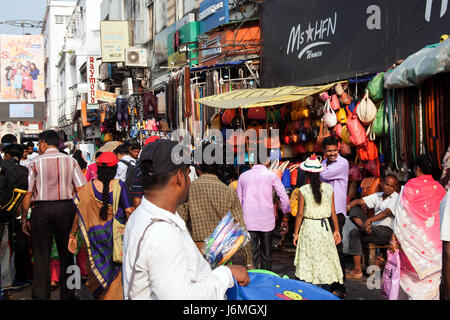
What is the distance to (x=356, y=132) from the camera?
757cm

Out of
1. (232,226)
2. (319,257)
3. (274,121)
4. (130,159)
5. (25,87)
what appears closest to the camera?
(232,226)

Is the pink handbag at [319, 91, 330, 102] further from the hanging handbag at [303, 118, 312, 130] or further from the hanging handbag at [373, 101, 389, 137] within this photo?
the hanging handbag at [373, 101, 389, 137]

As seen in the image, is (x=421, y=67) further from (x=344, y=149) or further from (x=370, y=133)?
(x=344, y=149)

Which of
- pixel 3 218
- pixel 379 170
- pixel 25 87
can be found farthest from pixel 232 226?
pixel 25 87

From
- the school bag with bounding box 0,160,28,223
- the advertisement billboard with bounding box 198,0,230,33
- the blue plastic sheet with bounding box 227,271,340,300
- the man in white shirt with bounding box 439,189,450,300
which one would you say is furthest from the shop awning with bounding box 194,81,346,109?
the blue plastic sheet with bounding box 227,271,340,300

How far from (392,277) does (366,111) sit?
3154 millimetres

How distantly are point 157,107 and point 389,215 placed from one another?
1026cm

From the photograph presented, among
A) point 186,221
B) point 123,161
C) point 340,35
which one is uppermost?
point 340,35

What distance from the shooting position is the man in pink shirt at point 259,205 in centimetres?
A: 654

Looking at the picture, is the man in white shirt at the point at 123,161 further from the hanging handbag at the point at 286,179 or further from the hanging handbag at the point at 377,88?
the hanging handbag at the point at 377,88

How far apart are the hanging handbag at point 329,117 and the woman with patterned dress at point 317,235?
2387mm

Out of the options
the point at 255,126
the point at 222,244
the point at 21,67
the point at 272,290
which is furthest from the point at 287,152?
the point at 21,67

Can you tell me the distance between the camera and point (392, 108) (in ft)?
23.0
